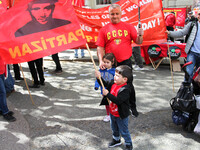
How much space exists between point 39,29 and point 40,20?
0.48ft

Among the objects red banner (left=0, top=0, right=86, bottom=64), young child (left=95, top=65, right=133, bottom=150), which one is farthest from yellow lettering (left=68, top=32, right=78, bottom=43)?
young child (left=95, top=65, right=133, bottom=150)

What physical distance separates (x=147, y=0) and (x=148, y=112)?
2929 millimetres

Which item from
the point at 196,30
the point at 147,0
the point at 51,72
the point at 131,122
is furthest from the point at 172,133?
the point at 51,72

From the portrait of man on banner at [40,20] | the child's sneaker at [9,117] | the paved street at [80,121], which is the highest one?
the portrait of man on banner at [40,20]

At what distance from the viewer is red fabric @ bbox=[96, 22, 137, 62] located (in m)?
3.53

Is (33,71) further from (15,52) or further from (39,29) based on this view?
(39,29)

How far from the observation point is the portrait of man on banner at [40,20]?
3.32 metres

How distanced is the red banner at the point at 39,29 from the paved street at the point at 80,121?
4.33 ft

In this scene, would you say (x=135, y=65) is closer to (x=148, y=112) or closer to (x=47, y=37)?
(x=148, y=112)

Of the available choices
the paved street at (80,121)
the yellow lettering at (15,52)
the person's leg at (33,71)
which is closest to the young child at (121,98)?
the paved street at (80,121)

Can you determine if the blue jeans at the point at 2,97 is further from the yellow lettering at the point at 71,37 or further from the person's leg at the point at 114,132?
the person's leg at the point at 114,132

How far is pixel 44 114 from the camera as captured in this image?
4195mm

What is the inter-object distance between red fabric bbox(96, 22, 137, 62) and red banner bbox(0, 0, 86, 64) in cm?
42

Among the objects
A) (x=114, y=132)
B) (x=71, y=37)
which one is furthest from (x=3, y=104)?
(x=114, y=132)
